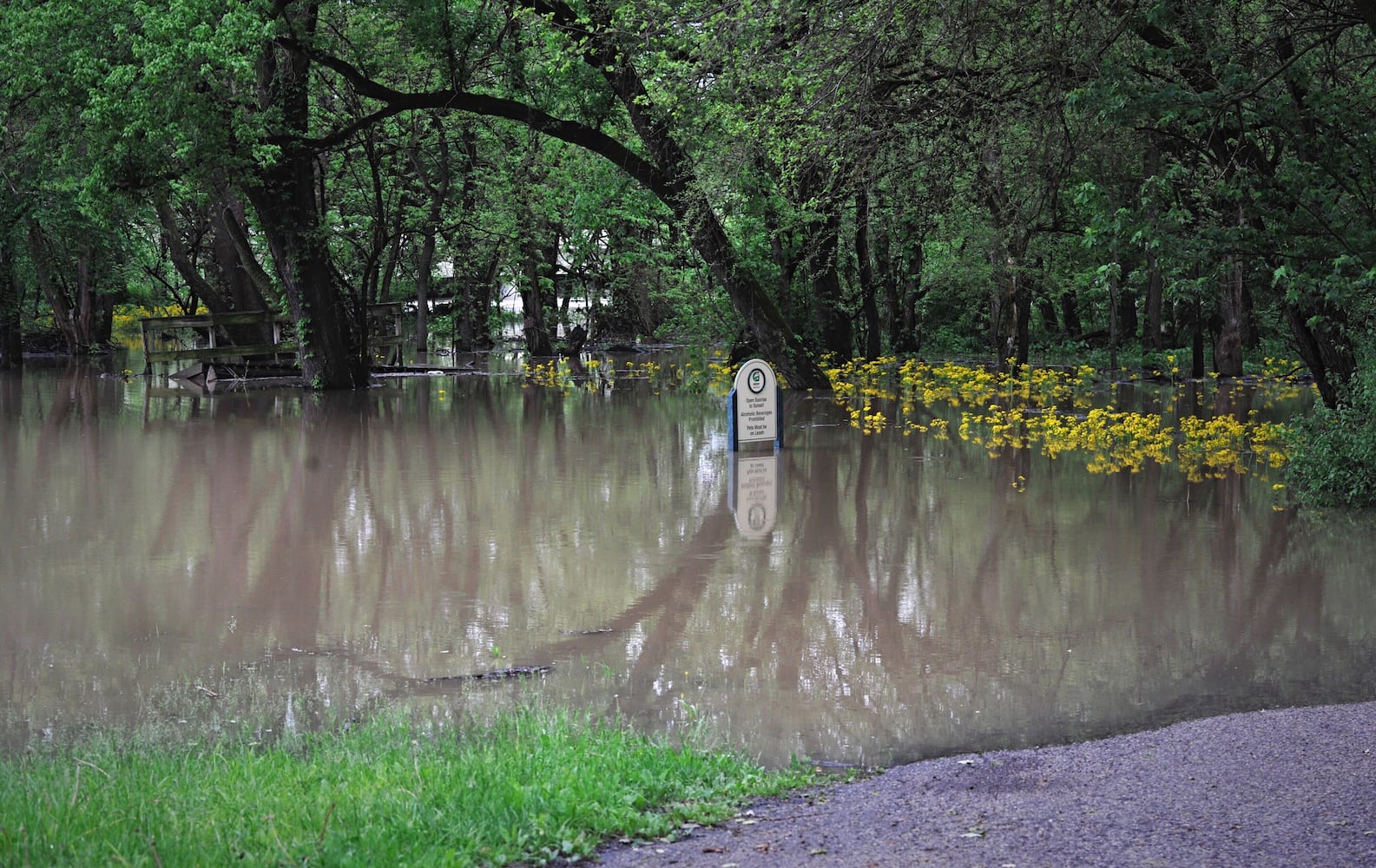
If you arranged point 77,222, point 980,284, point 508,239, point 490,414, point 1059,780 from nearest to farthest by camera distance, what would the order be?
point 1059,780 < point 490,414 < point 980,284 < point 77,222 < point 508,239

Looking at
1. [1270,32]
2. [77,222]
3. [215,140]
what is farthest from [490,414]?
[77,222]

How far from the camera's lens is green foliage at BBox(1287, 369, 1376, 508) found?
504 inches

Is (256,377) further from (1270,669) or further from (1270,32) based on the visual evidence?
(1270,669)

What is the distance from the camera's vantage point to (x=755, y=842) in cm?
494

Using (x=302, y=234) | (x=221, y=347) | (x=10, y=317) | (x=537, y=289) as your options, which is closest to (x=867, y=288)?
(x=302, y=234)

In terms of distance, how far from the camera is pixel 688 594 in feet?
33.4

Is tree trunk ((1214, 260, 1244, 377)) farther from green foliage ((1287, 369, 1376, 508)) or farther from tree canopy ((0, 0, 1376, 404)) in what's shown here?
green foliage ((1287, 369, 1376, 508))

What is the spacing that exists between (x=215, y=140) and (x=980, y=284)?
18.1 m

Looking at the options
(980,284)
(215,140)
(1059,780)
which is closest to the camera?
(1059,780)

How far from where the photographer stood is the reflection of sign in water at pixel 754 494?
43.4ft

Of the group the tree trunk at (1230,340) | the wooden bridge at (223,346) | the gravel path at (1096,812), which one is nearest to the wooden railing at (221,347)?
the wooden bridge at (223,346)

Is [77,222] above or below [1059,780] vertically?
above

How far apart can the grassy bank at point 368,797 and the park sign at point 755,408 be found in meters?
12.0

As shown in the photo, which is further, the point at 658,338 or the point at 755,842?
the point at 658,338
